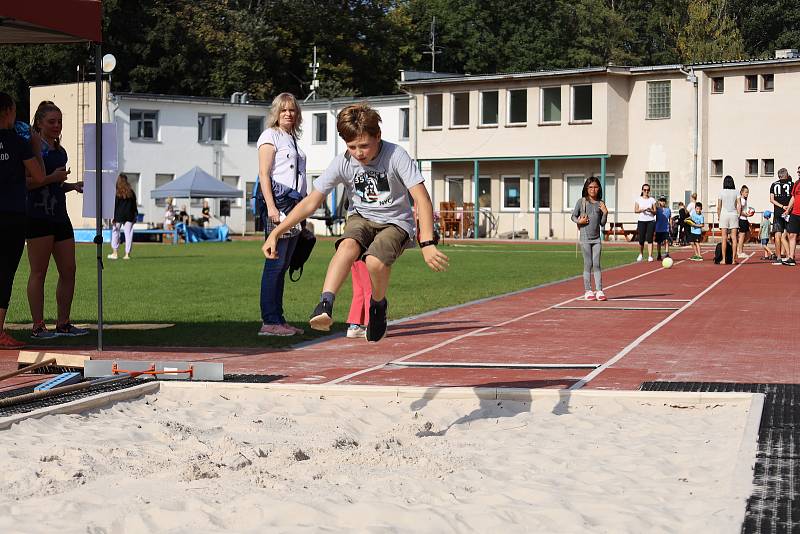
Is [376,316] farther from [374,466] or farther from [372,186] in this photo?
[374,466]

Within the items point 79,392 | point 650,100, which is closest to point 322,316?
point 79,392

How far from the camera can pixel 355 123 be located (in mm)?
7648

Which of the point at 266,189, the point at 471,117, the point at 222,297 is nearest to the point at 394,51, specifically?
the point at 471,117

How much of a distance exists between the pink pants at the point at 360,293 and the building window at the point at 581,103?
4096 cm

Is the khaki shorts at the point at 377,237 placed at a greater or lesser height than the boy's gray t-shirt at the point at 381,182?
lesser

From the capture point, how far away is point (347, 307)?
55.0ft

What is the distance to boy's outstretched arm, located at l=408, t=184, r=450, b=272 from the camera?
24.8 ft

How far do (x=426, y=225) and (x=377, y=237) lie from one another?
0.38 metres

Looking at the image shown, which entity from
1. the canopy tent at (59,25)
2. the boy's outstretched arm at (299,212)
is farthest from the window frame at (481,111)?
the boy's outstretched arm at (299,212)

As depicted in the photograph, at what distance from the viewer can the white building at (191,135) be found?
60.2m

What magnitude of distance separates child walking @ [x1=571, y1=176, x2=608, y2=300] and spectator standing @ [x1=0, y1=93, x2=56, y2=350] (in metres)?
8.79

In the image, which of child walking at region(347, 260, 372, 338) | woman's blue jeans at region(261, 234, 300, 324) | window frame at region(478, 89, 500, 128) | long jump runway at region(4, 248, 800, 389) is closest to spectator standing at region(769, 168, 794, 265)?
long jump runway at region(4, 248, 800, 389)

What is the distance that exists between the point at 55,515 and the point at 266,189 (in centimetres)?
698

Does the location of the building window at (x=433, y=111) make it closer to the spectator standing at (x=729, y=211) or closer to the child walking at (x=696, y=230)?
the child walking at (x=696, y=230)
